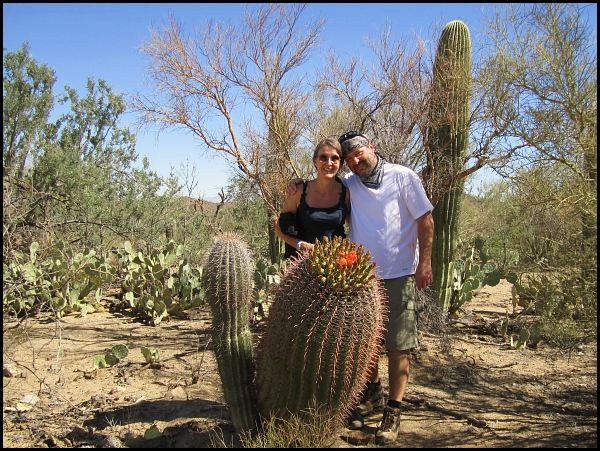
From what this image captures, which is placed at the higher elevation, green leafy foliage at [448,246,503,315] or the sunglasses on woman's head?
the sunglasses on woman's head

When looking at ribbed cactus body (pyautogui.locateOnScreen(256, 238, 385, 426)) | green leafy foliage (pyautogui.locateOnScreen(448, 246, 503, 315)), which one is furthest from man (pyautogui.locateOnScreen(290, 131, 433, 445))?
green leafy foliage (pyautogui.locateOnScreen(448, 246, 503, 315))

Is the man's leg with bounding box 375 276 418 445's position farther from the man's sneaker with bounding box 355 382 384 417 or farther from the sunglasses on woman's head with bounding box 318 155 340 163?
the sunglasses on woman's head with bounding box 318 155 340 163

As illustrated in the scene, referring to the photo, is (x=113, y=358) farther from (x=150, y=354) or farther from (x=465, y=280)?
(x=465, y=280)

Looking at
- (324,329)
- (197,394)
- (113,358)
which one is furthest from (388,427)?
(113,358)

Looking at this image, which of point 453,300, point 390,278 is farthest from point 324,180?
point 453,300

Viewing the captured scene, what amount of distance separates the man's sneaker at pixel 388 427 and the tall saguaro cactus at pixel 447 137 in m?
3.21

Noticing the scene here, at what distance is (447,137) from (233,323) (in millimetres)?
3992

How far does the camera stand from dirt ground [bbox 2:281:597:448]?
12.1 feet

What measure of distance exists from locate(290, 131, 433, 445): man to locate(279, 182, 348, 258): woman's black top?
0.30 ft

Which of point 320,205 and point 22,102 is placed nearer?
point 320,205

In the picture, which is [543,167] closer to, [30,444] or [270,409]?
[270,409]

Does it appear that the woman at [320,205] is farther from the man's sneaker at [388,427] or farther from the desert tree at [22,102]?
the desert tree at [22,102]

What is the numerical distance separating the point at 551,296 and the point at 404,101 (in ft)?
11.1

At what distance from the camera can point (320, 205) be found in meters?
3.83
